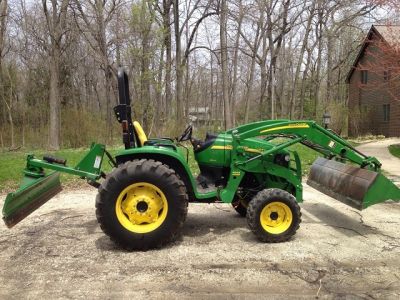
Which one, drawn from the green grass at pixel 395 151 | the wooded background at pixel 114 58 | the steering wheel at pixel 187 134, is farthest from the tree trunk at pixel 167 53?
the steering wheel at pixel 187 134

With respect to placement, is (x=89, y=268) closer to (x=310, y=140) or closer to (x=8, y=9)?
(x=310, y=140)

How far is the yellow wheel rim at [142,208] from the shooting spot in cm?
484

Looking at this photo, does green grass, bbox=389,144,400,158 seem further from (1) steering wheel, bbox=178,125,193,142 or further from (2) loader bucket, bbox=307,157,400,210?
(1) steering wheel, bbox=178,125,193,142

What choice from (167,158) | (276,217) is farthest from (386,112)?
(167,158)

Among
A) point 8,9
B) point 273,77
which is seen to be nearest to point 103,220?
point 8,9

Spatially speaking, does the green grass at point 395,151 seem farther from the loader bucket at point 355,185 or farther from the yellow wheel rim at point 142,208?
the yellow wheel rim at point 142,208

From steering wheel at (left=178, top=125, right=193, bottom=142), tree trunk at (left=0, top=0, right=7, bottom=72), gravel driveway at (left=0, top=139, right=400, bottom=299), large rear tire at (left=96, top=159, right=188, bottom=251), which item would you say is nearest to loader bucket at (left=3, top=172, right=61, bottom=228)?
gravel driveway at (left=0, top=139, right=400, bottom=299)

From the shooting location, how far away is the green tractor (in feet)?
15.6

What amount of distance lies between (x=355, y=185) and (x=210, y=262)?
2.22 metres

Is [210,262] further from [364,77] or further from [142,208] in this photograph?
[364,77]

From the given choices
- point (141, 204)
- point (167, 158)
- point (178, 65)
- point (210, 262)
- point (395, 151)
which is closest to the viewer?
point (210, 262)

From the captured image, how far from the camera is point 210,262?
4.48m

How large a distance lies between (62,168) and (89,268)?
4.31 ft

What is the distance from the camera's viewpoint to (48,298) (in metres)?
3.70
